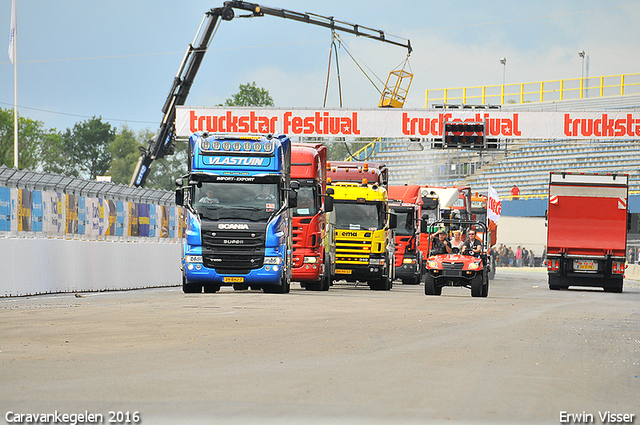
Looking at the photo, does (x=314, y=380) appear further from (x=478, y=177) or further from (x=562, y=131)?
Answer: (x=478, y=177)

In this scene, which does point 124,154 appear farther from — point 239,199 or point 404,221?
point 239,199

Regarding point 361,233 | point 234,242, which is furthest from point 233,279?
point 361,233

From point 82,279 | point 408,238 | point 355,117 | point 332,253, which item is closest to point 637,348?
point 82,279

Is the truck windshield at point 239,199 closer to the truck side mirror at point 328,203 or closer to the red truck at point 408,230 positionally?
the truck side mirror at point 328,203

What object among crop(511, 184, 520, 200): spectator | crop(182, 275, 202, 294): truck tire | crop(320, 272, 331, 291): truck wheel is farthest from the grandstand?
crop(182, 275, 202, 294): truck tire

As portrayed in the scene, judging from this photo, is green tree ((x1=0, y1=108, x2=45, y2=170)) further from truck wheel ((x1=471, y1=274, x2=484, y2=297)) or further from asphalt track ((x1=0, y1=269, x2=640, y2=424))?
asphalt track ((x1=0, y1=269, x2=640, y2=424))

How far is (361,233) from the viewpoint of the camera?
3022 centimetres

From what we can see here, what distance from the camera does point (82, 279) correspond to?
23.3 meters

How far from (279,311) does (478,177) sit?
6173 centimetres

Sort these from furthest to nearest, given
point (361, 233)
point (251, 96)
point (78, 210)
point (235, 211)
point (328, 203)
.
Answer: point (251, 96) < point (361, 233) < point (328, 203) < point (78, 210) < point (235, 211)

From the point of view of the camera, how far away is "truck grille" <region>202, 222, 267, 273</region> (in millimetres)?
22422

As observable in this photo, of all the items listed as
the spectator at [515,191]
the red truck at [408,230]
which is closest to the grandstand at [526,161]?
the spectator at [515,191]

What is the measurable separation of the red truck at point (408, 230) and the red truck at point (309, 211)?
31.2 feet

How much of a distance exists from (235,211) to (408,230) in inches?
590
